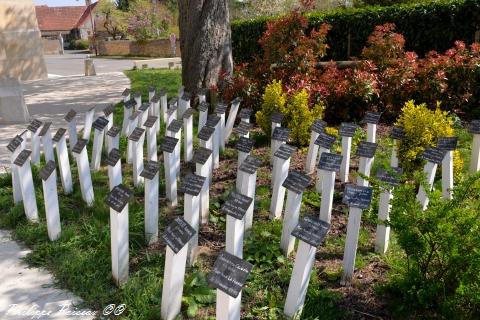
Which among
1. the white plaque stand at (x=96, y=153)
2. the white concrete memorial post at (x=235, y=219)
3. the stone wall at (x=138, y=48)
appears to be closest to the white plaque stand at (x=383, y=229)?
the white concrete memorial post at (x=235, y=219)

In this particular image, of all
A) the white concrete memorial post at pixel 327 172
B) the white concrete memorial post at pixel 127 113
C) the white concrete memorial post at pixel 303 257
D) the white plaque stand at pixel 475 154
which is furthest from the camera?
the white concrete memorial post at pixel 127 113

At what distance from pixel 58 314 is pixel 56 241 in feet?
2.92

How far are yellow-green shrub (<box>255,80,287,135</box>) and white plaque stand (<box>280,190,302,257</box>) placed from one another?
2.60 m

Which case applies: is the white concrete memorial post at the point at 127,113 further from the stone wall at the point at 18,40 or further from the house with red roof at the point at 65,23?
the house with red roof at the point at 65,23

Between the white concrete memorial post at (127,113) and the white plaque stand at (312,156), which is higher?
the white concrete memorial post at (127,113)

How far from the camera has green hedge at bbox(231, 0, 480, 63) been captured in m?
10.0

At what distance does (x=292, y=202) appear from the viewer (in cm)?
310

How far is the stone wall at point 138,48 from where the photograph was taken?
32750mm

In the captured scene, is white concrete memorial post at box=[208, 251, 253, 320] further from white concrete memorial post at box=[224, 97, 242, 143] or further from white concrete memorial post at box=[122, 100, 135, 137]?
white concrete memorial post at box=[122, 100, 135, 137]

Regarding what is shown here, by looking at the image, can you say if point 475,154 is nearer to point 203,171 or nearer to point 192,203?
point 203,171

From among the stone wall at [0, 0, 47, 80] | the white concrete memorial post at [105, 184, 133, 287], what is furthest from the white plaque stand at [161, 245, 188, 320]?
the stone wall at [0, 0, 47, 80]

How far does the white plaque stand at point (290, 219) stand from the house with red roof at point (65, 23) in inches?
2575

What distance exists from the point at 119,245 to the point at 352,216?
1.49 m

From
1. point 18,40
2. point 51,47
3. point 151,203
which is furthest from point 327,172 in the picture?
point 51,47
